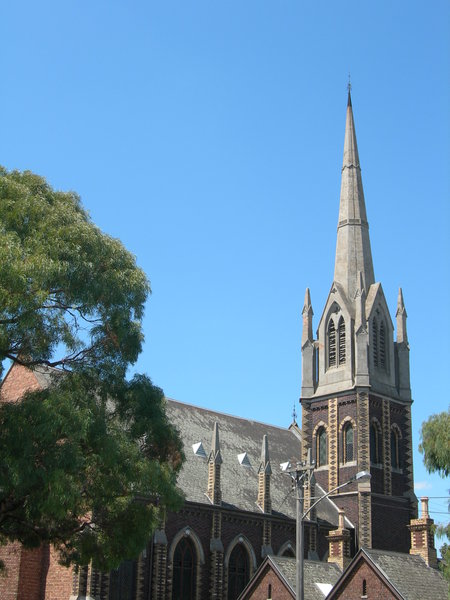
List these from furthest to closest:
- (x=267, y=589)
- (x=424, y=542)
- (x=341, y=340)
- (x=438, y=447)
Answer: (x=341, y=340)
(x=424, y=542)
(x=267, y=589)
(x=438, y=447)

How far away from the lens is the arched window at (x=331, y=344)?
181 ft

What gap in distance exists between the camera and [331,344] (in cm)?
5578

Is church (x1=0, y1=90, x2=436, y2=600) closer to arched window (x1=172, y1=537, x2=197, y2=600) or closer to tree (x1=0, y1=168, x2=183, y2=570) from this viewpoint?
arched window (x1=172, y1=537, x2=197, y2=600)

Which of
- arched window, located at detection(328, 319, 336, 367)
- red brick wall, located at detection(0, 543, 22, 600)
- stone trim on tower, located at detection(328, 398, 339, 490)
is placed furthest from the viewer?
arched window, located at detection(328, 319, 336, 367)

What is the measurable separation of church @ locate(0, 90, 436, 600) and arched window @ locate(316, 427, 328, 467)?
73 mm

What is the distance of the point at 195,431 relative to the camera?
49781 millimetres

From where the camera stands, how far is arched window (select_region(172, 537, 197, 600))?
42656 millimetres

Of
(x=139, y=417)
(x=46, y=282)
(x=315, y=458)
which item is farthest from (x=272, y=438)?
(x=46, y=282)

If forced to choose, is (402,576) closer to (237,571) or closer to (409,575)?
(409,575)

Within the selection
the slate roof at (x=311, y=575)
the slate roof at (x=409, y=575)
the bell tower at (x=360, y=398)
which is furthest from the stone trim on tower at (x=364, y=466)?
the slate roof at (x=409, y=575)

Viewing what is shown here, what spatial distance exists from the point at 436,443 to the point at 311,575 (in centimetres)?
1100

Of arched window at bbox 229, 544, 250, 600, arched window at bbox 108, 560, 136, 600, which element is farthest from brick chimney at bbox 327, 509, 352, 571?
arched window at bbox 108, 560, 136, 600

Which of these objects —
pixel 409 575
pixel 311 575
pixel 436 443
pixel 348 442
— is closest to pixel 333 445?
pixel 348 442

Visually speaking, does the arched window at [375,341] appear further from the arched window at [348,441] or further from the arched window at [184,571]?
the arched window at [184,571]
